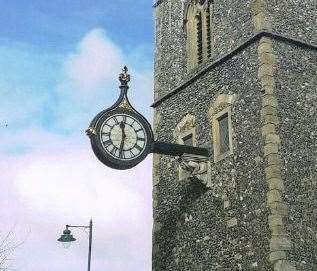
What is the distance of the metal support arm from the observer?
1612 centimetres

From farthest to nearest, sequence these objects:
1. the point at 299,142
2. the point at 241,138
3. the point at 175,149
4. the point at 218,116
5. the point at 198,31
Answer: the point at 198,31 → the point at 218,116 → the point at 175,149 → the point at 241,138 → the point at 299,142

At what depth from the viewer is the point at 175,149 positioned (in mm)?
16438

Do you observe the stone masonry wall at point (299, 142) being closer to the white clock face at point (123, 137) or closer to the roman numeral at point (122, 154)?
the white clock face at point (123, 137)

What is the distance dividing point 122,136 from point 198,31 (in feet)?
15.7

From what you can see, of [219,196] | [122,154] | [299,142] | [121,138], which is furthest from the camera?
[219,196]

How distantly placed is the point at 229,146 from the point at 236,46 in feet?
8.27

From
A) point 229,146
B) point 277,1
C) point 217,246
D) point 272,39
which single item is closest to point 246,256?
point 217,246

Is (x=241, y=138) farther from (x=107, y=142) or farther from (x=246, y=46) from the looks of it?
(x=107, y=142)

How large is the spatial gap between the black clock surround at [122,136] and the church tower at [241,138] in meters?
1.60

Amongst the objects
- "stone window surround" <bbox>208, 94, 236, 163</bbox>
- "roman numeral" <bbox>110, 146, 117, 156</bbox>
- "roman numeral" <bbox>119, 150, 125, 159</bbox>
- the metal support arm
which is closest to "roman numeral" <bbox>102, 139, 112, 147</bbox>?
"roman numeral" <bbox>110, 146, 117, 156</bbox>

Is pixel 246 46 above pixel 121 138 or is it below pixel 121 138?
above

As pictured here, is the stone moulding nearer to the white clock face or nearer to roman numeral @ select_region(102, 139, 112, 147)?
the white clock face

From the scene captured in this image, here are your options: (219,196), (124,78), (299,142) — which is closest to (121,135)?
(124,78)

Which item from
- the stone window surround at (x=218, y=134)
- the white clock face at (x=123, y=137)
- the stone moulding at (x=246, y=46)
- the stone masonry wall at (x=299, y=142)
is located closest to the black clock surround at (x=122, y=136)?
the white clock face at (x=123, y=137)
